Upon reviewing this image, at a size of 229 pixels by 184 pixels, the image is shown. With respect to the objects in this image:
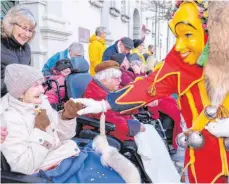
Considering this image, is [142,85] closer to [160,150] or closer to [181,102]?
[181,102]

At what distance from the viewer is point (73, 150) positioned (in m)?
1.89

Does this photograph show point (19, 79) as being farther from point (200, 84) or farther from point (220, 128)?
point (220, 128)

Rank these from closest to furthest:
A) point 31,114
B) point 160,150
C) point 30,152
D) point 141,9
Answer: point 30,152
point 31,114
point 160,150
point 141,9

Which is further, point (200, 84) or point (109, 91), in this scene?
point (109, 91)

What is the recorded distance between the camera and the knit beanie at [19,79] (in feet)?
5.78

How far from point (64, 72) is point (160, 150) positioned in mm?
1371

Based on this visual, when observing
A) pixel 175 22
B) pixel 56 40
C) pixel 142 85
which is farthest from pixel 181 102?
pixel 56 40

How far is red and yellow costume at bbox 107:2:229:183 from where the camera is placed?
5.28 feet

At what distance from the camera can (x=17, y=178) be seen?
1589 millimetres

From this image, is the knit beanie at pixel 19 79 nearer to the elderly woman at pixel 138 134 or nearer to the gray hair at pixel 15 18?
the gray hair at pixel 15 18

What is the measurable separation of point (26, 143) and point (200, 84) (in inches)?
37.1

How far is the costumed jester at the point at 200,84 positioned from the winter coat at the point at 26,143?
0.53m

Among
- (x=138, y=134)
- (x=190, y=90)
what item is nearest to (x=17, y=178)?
(x=190, y=90)

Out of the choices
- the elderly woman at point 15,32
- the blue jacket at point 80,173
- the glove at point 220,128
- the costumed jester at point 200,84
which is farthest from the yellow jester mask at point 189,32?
the elderly woman at point 15,32
